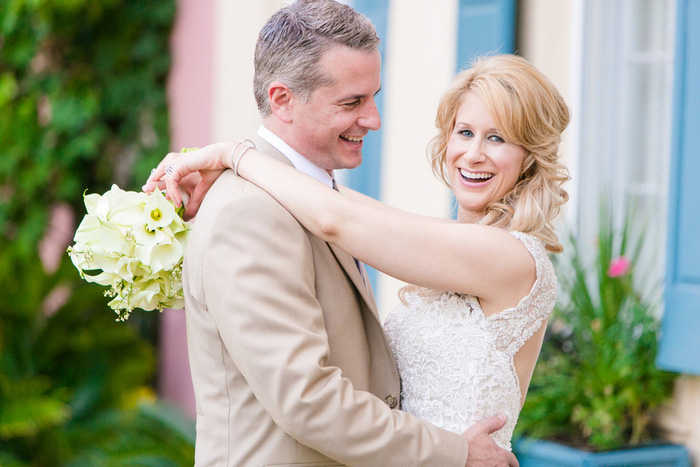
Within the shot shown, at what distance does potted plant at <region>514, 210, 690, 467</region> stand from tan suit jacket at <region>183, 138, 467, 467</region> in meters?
1.69

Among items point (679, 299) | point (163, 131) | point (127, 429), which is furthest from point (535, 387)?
point (163, 131)

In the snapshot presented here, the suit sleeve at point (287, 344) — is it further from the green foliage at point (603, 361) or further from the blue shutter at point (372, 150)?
the blue shutter at point (372, 150)

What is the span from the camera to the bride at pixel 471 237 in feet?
6.27

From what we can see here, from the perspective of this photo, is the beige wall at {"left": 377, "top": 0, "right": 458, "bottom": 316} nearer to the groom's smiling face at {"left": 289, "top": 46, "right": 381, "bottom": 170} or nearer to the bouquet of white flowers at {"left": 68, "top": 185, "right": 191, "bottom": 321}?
the groom's smiling face at {"left": 289, "top": 46, "right": 381, "bottom": 170}

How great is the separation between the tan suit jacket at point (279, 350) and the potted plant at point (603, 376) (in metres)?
1.69

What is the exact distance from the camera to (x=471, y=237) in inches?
77.6

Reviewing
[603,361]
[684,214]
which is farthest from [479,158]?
[603,361]

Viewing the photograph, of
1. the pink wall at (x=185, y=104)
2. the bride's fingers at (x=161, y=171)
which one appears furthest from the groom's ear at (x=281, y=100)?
the pink wall at (x=185, y=104)

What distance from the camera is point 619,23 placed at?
153 inches

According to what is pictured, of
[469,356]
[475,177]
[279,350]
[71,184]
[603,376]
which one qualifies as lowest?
[603,376]

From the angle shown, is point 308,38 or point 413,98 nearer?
point 308,38

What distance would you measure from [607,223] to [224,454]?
224 centimetres

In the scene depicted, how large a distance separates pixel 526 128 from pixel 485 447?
81 cm

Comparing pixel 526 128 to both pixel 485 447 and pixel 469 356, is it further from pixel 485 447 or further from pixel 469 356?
pixel 485 447
